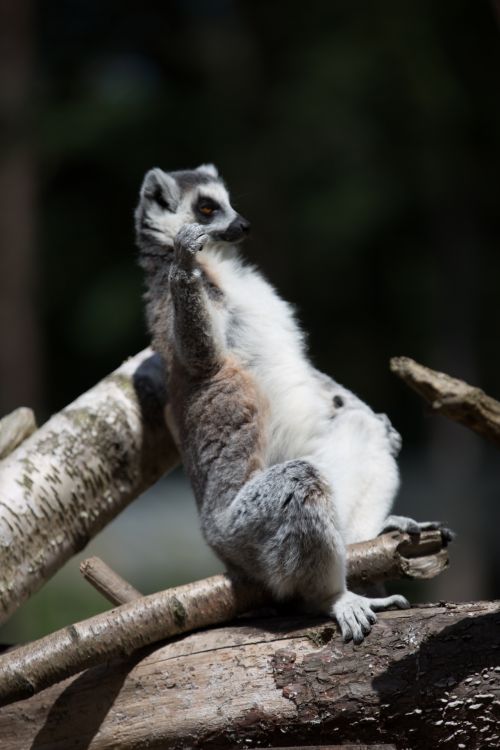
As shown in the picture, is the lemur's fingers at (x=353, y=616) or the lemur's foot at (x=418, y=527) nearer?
the lemur's fingers at (x=353, y=616)

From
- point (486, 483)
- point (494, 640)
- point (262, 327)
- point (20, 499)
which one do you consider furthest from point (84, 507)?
point (486, 483)

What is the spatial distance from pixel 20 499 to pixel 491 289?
10.8 metres

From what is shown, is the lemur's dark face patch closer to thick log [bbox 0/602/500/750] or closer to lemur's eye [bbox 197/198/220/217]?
lemur's eye [bbox 197/198/220/217]

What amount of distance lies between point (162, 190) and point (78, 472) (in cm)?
134

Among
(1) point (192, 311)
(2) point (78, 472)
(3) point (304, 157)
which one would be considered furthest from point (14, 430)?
(3) point (304, 157)

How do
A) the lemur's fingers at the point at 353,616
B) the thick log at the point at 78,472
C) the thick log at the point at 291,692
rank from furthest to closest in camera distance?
the thick log at the point at 78,472 < the lemur's fingers at the point at 353,616 < the thick log at the point at 291,692

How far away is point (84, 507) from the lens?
4562 millimetres

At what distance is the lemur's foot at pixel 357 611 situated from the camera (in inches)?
135

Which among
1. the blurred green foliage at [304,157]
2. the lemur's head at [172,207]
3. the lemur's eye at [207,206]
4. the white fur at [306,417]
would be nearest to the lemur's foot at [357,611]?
the white fur at [306,417]

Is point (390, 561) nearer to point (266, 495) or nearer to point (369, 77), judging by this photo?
point (266, 495)

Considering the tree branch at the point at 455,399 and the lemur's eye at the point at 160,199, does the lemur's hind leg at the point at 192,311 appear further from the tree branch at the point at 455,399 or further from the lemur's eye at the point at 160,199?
the tree branch at the point at 455,399

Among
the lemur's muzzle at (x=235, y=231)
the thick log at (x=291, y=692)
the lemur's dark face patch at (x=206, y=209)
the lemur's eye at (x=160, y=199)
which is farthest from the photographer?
the lemur's eye at (x=160, y=199)

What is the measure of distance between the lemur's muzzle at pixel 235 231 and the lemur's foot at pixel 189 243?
14.7 inches

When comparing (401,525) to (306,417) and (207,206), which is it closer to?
(306,417)
